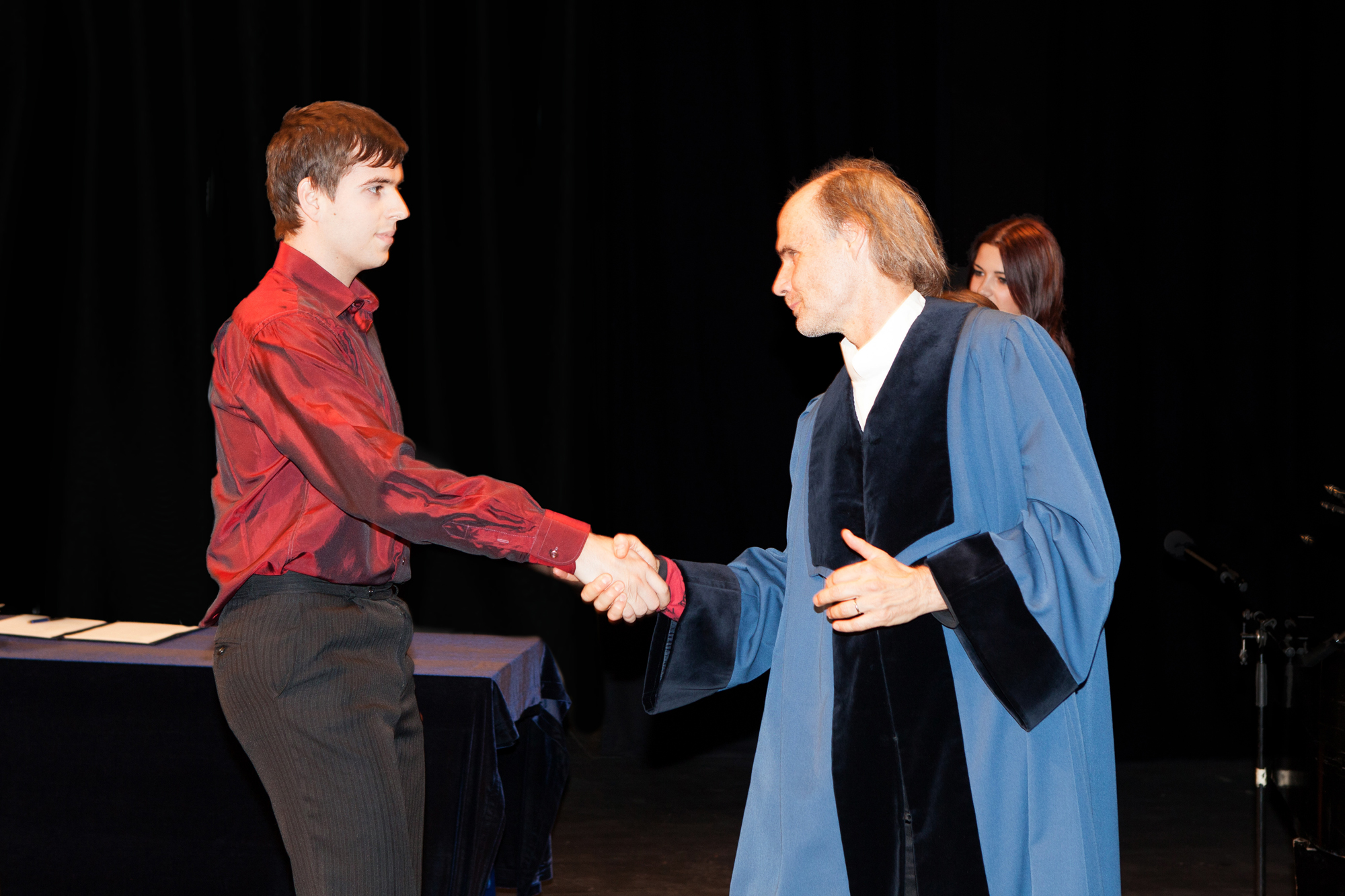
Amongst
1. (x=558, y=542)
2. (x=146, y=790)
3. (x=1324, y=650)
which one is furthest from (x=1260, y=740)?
(x=146, y=790)

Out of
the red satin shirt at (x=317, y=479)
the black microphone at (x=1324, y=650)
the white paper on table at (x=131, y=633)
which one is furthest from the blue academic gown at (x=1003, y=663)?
the white paper on table at (x=131, y=633)

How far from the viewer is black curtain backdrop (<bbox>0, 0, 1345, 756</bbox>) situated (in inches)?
181

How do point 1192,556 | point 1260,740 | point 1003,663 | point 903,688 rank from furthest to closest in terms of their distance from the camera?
point 1192,556
point 1260,740
point 903,688
point 1003,663

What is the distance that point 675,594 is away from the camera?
6.23ft

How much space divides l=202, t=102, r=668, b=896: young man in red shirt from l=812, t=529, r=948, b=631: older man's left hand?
468 millimetres

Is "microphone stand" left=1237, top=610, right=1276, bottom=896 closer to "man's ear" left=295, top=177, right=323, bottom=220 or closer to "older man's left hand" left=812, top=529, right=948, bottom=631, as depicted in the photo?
"older man's left hand" left=812, top=529, right=948, bottom=631

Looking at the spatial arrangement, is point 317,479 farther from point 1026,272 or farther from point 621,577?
point 1026,272

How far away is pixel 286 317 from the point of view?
5.64ft

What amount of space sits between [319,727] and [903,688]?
834 mm

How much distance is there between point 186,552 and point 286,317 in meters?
3.32

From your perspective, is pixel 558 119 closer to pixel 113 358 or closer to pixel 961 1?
pixel 961 1

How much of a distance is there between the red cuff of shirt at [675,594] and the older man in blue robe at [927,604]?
178 millimetres

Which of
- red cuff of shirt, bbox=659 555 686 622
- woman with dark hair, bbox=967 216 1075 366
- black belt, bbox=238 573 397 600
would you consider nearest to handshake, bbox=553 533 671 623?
red cuff of shirt, bbox=659 555 686 622

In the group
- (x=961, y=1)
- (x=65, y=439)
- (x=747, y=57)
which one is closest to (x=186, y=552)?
(x=65, y=439)
